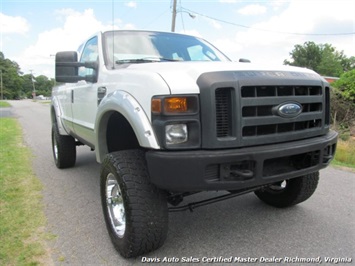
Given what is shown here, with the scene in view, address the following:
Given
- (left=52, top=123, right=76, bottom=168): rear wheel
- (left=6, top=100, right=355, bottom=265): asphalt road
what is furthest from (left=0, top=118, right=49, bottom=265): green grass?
(left=52, top=123, right=76, bottom=168): rear wheel

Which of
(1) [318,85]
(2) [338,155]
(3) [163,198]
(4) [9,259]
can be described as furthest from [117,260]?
(2) [338,155]

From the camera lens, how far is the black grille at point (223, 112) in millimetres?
2240

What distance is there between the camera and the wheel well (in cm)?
320

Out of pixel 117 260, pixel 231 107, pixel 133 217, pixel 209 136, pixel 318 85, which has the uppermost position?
pixel 318 85

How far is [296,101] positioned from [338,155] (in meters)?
5.64

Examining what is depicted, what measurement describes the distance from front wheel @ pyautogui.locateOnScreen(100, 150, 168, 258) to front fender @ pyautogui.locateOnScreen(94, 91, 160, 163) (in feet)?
0.94

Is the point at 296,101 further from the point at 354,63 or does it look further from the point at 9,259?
the point at 354,63

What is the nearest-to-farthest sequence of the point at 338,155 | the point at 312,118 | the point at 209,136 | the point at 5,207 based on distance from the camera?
the point at 209,136 < the point at 312,118 < the point at 5,207 < the point at 338,155

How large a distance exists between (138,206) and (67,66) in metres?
1.67

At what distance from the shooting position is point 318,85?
2713 mm

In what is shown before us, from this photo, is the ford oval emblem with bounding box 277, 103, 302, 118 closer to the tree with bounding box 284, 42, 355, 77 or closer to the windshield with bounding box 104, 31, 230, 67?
the windshield with bounding box 104, 31, 230, 67

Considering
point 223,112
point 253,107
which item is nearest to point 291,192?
point 253,107

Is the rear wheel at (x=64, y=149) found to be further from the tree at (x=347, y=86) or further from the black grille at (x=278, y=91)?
the tree at (x=347, y=86)

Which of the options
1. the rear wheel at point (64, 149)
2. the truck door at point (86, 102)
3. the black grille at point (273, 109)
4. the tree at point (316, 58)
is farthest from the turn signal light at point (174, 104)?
the tree at point (316, 58)
